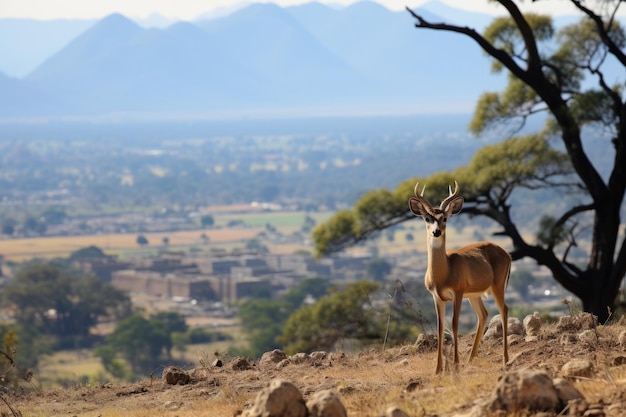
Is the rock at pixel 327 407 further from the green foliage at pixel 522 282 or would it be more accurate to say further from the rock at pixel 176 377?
the green foliage at pixel 522 282

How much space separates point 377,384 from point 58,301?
198ft

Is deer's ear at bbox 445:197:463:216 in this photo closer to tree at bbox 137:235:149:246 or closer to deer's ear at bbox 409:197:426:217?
deer's ear at bbox 409:197:426:217

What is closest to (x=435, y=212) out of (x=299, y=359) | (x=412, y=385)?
(x=412, y=385)

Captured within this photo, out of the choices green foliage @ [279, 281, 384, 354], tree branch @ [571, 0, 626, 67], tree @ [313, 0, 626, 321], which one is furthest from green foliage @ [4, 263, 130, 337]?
tree branch @ [571, 0, 626, 67]

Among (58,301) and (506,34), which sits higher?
(506,34)

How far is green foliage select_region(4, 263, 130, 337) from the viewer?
67562mm

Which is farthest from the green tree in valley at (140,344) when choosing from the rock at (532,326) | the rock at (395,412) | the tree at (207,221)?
the tree at (207,221)

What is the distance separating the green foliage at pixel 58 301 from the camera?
222 ft

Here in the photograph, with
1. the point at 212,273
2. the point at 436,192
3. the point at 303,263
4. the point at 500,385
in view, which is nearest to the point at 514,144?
the point at 436,192

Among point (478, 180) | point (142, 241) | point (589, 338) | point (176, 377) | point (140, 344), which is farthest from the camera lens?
point (142, 241)

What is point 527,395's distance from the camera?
7617mm

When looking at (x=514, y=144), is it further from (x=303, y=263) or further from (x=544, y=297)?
(x=303, y=263)

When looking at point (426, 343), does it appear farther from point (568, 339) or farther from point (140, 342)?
point (140, 342)

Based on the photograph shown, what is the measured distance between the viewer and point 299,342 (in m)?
26.7
